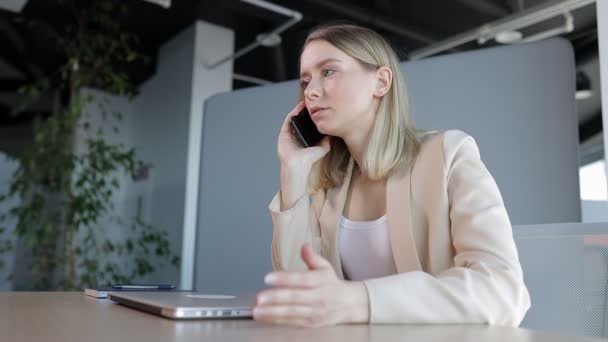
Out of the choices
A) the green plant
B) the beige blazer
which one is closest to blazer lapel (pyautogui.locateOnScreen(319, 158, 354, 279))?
the beige blazer

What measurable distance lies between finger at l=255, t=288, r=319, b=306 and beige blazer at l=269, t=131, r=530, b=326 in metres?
0.11

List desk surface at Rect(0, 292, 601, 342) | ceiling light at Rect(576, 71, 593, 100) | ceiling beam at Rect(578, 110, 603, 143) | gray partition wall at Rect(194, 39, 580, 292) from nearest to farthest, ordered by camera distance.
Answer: desk surface at Rect(0, 292, 601, 342) < gray partition wall at Rect(194, 39, 580, 292) < ceiling light at Rect(576, 71, 593, 100) < ceiling beam at Rect(578, 110, 603, 143)

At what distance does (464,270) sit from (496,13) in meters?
5.26

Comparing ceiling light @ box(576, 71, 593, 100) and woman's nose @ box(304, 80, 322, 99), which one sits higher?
ceiling light @ box(576, 71, 593, 100)

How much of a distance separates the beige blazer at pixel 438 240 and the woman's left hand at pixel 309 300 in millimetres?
46

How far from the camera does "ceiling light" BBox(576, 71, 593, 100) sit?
6.82m

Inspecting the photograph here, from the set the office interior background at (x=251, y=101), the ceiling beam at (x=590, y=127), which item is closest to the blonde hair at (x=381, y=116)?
the office interior background at (x=251, y=101)

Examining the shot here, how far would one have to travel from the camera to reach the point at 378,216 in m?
1.55

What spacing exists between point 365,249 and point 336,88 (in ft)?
1.54

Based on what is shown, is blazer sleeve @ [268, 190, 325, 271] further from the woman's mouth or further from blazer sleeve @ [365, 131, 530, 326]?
blazer sleeve @ [365, 131, 530, 326]

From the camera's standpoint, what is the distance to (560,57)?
260 centimetres

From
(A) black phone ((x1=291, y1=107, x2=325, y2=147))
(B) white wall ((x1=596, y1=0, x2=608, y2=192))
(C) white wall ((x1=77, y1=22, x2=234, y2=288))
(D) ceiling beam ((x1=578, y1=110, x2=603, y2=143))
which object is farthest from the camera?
(D) ceiling beam ((x1=578, y1=110, x2=603, y2=143))

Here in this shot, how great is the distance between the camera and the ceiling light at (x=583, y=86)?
268 inches

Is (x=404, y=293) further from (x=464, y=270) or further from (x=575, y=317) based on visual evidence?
(x=575, y=317)
